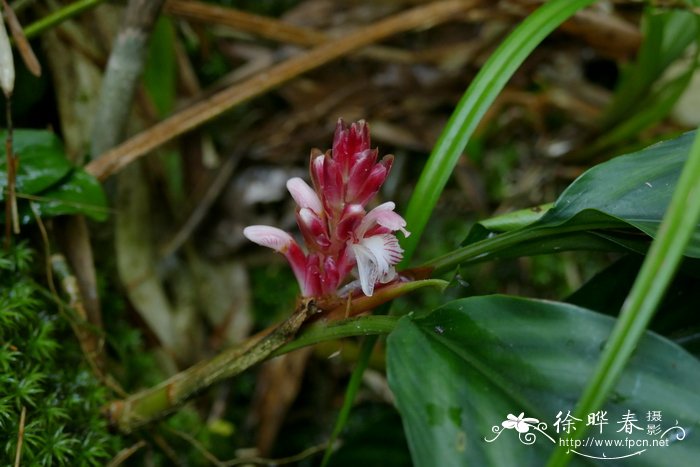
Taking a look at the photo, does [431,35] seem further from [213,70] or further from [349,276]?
[349,276]

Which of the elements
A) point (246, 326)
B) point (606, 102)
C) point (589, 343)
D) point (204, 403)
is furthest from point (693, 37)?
point (204, 403)

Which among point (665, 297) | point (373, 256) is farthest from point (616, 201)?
point (373, 256)

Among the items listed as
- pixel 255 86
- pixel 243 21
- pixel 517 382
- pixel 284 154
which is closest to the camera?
pixel 517 382

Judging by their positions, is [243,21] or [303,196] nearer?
[303,196]

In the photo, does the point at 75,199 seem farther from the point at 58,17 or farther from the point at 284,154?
the point at 284,154

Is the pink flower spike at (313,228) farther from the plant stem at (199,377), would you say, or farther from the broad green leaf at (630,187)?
the broad green leaf at (630,187)

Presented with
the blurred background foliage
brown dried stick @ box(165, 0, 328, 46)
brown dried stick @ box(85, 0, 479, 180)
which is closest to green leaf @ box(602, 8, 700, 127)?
the blurred background foliage

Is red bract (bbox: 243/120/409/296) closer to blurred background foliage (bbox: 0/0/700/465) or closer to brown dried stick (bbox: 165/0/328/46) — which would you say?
blurred background foliage (bbox: 0/0/700/465)
